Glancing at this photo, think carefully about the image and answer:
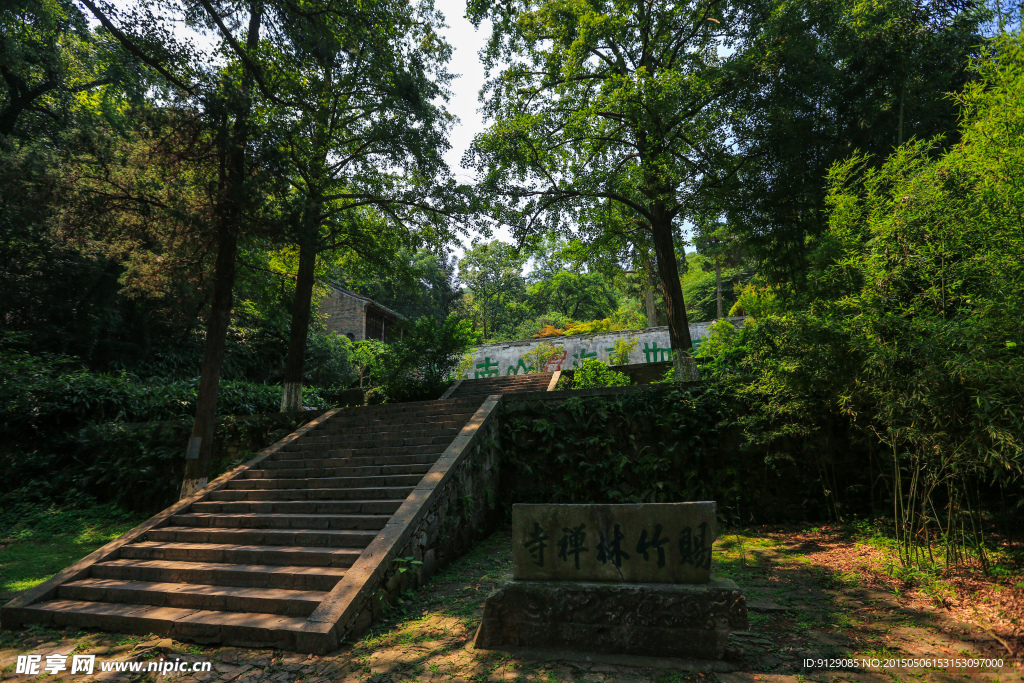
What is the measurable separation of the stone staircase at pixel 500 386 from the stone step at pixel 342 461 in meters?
4.12

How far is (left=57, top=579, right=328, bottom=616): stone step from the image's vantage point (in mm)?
4594

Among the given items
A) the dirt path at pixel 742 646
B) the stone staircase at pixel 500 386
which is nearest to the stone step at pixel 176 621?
the dirt path at pixel 742 646

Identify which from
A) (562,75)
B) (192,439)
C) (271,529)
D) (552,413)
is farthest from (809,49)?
(192,439)

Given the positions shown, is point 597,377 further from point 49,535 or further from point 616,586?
point 49,535

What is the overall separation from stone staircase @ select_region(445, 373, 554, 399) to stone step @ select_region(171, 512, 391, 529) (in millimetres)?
5793

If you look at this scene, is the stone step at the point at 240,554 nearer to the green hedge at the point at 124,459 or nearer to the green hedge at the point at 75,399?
the green hedge at the point at 124,459

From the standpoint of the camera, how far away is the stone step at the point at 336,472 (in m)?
6.94

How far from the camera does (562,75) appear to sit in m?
10.7

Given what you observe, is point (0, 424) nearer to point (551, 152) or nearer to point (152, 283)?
point (152, 283)

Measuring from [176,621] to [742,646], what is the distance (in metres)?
4.66

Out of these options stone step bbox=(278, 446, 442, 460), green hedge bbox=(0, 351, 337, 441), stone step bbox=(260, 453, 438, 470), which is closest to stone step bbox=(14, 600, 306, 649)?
stone step bbox=(260, 453, 438, 470)

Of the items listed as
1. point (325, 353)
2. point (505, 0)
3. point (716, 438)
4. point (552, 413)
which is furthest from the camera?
point (325, 353)

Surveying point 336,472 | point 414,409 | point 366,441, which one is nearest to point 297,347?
point 414,409

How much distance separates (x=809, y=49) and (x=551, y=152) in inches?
186
